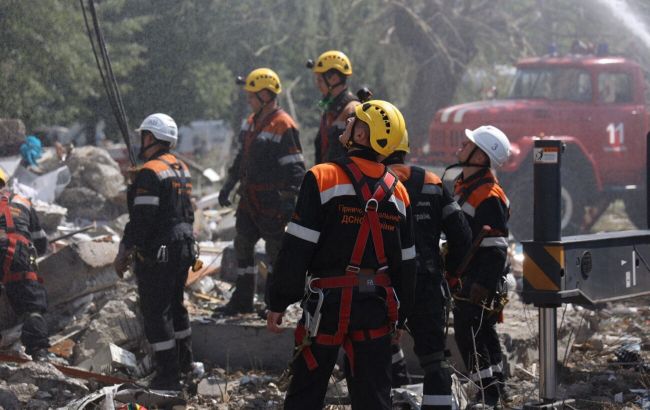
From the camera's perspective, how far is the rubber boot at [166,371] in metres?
7.14

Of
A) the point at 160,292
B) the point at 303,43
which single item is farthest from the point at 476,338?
the point at 303,43

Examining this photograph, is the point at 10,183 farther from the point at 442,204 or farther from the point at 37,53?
the point at 442,204

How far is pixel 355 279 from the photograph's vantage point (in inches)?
184

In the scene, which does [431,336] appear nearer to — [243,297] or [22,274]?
[243,297]

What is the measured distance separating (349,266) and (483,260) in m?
1.71

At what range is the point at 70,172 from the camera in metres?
13.1

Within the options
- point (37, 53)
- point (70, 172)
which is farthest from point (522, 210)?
point (37, 53)

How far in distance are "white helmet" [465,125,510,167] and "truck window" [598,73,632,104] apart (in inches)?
326

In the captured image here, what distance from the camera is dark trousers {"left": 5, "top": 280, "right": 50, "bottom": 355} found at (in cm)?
794

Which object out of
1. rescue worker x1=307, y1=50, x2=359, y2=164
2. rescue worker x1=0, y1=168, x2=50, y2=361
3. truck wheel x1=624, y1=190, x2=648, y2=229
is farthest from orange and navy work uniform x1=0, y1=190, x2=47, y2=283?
truck wheel x1=624, y1=190, x2=648, y2=229

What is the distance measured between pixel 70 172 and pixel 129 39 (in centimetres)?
731

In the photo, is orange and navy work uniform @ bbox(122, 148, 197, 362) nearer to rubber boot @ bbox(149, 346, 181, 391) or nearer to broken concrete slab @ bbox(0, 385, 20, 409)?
rubber boot @ bbox(149, 346, 181, 391)

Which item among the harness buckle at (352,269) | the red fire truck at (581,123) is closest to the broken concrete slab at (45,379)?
the harness buckle at (352,269)

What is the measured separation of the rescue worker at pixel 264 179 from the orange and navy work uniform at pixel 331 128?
1.20ft
